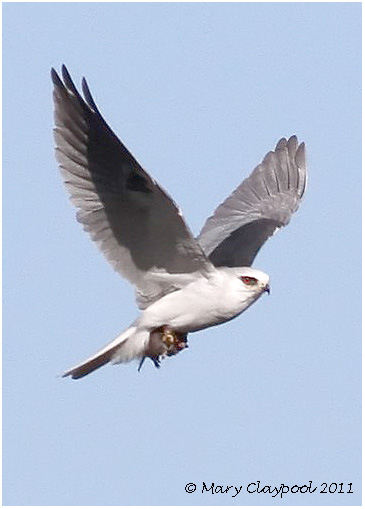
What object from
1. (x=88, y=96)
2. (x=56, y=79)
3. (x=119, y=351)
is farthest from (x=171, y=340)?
(x=56, y=79)

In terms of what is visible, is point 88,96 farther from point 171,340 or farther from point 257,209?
point 257,209

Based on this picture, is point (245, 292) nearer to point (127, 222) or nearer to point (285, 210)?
point (127, 222)

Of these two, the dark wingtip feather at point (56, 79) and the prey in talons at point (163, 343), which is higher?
the dark wingtip feather at point (56, 79)

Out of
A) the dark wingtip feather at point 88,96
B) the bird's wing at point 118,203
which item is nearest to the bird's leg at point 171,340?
the bird's wing at point 118,203

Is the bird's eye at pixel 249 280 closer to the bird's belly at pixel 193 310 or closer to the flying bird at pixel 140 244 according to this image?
the flying bird at pixel 140 244

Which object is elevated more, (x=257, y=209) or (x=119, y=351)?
(x=257, y=209)

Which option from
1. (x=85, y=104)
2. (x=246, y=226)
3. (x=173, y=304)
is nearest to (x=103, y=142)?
(x=85, y=104)
